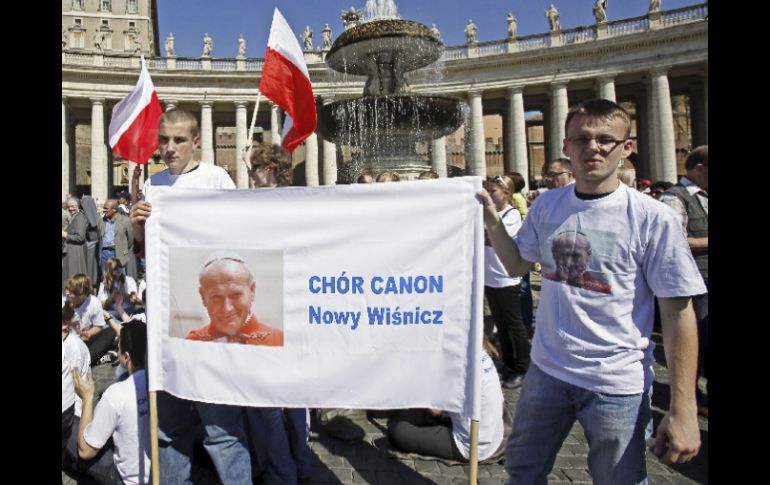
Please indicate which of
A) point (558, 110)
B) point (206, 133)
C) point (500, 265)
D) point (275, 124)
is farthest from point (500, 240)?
point (206, 133)

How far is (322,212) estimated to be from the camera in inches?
111

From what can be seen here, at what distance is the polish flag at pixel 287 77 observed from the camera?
434cm

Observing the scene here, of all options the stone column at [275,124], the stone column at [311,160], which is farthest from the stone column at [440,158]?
the stone column at [275,124]

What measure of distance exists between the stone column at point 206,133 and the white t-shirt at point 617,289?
36103mm

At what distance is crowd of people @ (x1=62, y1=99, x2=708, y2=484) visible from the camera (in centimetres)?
219

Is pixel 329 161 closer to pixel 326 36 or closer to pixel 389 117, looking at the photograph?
pixel 326 36

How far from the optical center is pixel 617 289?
2236 mm

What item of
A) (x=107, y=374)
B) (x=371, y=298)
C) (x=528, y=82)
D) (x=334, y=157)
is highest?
(x=528, y=82)

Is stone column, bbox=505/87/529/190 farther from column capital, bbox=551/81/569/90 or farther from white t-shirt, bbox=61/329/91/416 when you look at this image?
white t-shirt, bbox=61/329/91/416

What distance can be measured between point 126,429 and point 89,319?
12.1 ft

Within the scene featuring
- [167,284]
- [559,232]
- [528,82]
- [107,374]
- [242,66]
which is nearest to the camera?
[559,232]

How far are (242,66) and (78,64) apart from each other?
11435 millimetres
